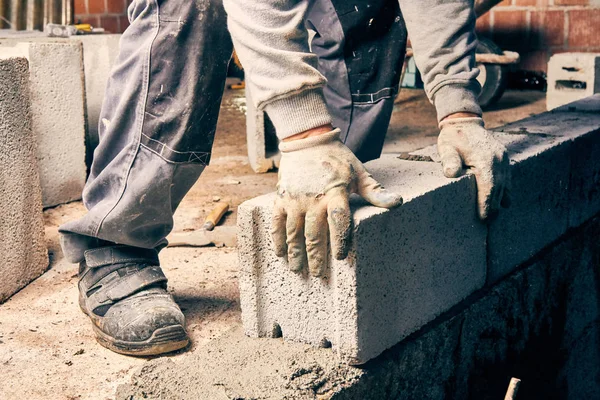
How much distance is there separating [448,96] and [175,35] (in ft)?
2.31

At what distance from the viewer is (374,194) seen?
5.13 ft

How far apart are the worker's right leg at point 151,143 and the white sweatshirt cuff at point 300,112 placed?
441mm

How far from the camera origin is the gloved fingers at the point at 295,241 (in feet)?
4.91

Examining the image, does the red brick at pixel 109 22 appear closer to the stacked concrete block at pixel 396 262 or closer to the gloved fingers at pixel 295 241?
the stacked concrete block at pixel 396 262

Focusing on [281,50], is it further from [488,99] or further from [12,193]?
[488,99]

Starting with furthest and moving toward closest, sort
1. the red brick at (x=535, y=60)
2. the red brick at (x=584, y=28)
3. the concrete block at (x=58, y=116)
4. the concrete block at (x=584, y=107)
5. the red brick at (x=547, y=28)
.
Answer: the red brick at (x=535, y=60), the red brick at (x=547, y=28), the red brick at (x=584, y=28), the concrete block at (x=58, y=116), the concrete block at (x=584, y=107)

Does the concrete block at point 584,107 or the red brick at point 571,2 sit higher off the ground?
the concrete block at point 584,107

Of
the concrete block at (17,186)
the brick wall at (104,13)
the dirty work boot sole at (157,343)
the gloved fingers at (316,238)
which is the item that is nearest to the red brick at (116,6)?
the brick wall at (104,13)

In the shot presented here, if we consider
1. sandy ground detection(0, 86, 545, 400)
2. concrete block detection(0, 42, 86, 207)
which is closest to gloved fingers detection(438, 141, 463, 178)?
sandy ground detection(0, 86, 545, 400)

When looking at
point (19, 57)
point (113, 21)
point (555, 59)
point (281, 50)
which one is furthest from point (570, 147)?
point (113, 21)

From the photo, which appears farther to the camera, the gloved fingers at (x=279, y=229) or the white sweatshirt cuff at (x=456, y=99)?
the white sweatshirt cuff at (x=456, y=99)

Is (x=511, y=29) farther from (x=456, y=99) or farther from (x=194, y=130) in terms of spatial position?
(x=194, y=130)

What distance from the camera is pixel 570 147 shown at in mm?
2428

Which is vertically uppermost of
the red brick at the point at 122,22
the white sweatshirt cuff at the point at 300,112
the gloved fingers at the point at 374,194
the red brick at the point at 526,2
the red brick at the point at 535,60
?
the white sweatshirt cuff at the point at 300,112
